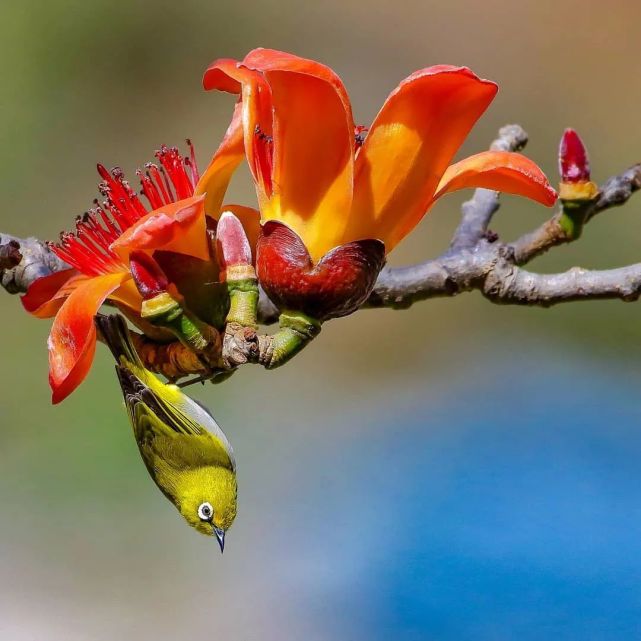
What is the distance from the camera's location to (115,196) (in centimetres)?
69

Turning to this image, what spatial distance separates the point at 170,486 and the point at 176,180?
0.78 feet

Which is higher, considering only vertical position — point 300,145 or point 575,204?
point 575,204

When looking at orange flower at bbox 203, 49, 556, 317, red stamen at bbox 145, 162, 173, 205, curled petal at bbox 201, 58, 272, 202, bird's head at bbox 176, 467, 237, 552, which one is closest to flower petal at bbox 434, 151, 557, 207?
orange flower at bbox 203, 49, 556, 317

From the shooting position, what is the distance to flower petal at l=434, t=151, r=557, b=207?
0.59m

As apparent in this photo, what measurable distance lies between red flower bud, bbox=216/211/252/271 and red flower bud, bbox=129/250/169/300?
4cm

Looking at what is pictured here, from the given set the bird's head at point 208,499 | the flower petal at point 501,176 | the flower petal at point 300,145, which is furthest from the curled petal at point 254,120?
the bird's head at point 208,499

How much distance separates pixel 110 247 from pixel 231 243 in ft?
0.27

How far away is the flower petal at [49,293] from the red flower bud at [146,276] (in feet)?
0.29

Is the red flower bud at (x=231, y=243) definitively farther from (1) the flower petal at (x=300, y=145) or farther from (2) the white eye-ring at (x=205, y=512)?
(2) the white eye-ring at (x=205, y=512)

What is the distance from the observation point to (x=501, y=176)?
59cm

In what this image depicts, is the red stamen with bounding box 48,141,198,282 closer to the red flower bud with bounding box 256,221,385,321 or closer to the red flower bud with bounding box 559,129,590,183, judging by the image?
the red flower bud with bounding box 256,221,385,321

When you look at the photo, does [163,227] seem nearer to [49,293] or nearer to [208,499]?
[49,293]

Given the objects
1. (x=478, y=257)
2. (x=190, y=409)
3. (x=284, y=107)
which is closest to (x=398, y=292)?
(x=478, y=257)

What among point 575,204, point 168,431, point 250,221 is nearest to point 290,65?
point 250,221
